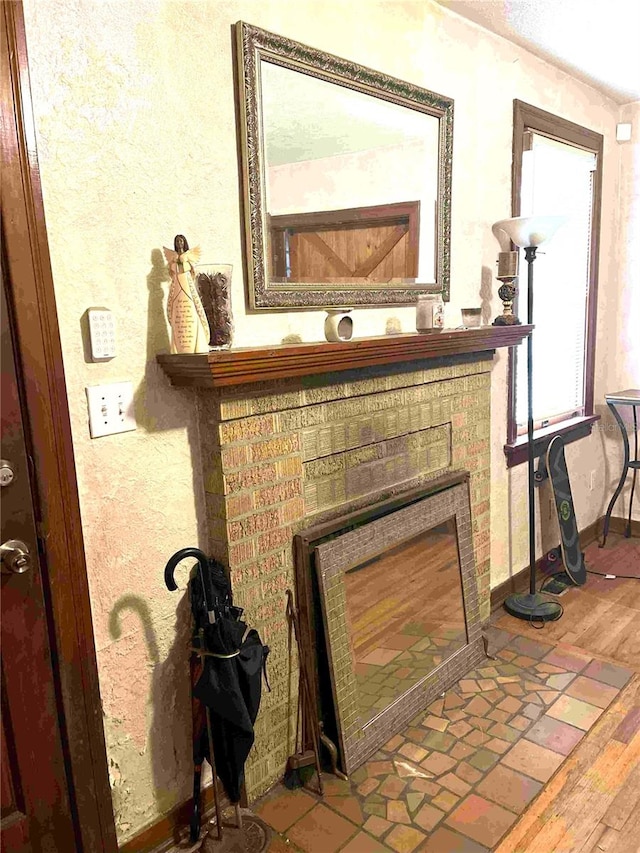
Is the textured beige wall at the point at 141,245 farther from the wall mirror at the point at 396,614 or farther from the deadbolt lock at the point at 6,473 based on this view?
the wall mirror at the point at 396,614

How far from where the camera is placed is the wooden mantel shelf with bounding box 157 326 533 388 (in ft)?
5.00

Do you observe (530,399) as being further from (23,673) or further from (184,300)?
(23,673)

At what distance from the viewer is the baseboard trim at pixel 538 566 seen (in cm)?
302

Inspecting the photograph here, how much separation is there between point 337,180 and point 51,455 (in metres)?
1.22

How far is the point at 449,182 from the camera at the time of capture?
244 centimetres

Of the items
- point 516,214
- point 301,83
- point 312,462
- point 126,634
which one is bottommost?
point 126,634

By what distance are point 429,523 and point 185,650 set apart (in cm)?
102

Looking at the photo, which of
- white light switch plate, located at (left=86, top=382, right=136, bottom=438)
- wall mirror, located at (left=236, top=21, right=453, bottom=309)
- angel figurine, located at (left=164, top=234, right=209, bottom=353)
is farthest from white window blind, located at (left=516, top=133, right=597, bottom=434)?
white light switch plate, located at (left=86, top=382, right=136, bottom=438)

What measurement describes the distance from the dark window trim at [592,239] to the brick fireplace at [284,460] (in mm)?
723

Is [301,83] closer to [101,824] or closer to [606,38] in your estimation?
[606,38]

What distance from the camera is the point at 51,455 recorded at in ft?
4.64

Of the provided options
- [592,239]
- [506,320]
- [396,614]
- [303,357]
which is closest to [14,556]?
[303,357]

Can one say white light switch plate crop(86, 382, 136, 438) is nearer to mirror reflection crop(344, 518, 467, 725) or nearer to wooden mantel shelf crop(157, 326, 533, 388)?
wooden mantel shelf crop(157, 326, 533, 388)

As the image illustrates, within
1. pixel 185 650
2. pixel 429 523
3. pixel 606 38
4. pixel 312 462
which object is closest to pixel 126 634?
pixel 185 650
